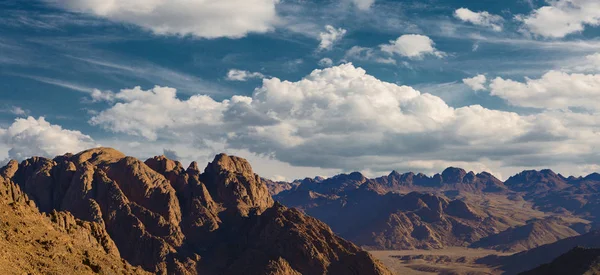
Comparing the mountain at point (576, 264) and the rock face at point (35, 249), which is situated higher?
the rock face at point (35, 249)

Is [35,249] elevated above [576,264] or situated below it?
above

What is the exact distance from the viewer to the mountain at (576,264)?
17762cm

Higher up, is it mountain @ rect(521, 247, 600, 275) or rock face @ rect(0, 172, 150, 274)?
rock face @ rect(0, 172, 150, 274)

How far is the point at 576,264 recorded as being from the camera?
183125mm

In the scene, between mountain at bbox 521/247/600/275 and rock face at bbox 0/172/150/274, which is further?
mountain at bbox 521/247/600/275

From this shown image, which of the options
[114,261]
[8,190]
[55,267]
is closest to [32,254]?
[55,267]

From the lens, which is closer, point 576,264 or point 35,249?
point 35,249

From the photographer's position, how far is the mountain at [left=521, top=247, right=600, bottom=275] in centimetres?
17762

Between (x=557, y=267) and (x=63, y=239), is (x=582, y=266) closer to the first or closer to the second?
(x=557, y=267)

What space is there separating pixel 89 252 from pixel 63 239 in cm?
520

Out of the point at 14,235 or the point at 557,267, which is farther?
the point at 557,267

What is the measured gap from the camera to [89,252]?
113 metres

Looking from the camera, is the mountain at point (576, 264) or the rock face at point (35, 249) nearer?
the rock face at point (35, 249)

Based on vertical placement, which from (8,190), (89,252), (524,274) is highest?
(8,190)
